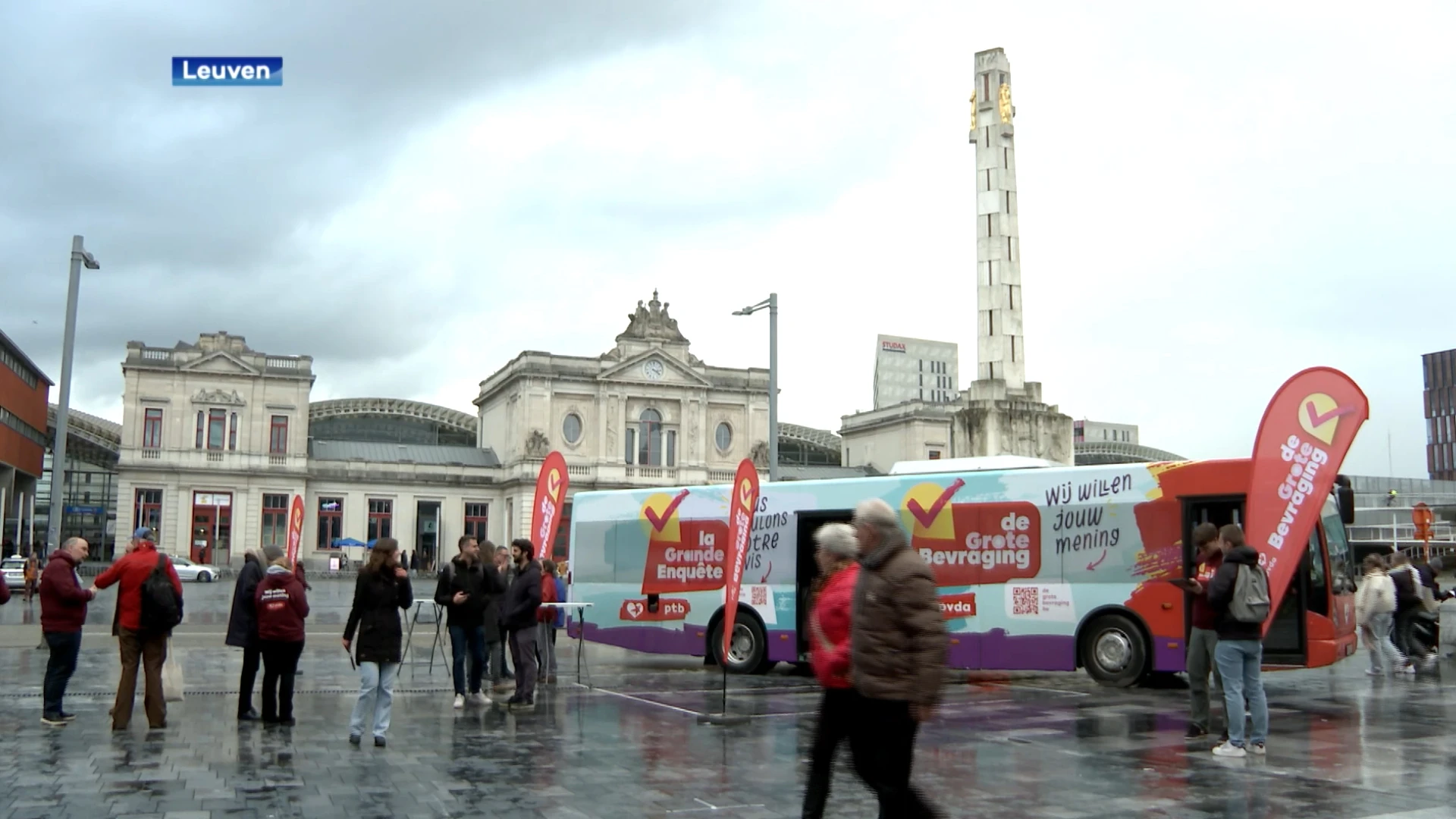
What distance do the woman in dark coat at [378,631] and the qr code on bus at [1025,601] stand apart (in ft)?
25.3

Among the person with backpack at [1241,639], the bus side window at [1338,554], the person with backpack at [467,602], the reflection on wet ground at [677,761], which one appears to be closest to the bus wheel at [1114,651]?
the reflection on wet ground at [677,761]

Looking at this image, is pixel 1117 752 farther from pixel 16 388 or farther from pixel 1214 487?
pixel 16 388

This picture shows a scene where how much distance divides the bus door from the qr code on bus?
7.39 ft

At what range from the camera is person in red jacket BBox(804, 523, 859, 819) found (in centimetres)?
590

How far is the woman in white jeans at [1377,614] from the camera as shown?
52.9 ft

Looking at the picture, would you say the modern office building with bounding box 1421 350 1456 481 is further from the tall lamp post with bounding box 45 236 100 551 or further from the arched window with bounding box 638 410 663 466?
the tall lamp post with bounding box 45 236 100 551

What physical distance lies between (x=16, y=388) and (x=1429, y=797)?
5634cm

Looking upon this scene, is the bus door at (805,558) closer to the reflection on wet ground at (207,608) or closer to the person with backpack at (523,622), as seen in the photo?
the person with backpack at (523,622)

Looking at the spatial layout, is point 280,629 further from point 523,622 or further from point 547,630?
point 547,630

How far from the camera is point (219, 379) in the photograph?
63312 millimetres

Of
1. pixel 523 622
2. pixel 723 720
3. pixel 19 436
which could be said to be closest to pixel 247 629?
pixel 523 622

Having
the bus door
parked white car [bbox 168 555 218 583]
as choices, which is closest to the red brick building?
parked white car [bbox 168 555 218 583]

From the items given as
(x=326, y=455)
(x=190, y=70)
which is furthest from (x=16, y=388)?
(x=190, y=70)

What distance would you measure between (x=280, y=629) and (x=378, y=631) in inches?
46.7
